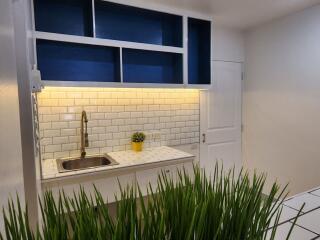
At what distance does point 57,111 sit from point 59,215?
2068mm

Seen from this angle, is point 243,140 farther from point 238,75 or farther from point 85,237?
point 85,237

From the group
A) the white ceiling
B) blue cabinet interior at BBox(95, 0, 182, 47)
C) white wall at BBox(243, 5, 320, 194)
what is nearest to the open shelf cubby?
blue cabinet interior at BBox(95, 0, 182, 47)

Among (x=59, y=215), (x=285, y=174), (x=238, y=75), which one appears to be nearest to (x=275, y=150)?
(x=285, y=174)

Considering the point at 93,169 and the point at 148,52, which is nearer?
the point at 93,169

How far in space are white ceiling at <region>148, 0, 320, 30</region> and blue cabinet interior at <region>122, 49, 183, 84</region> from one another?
0.53 meters

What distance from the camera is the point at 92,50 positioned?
2.31 m

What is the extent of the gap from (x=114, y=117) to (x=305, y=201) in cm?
187

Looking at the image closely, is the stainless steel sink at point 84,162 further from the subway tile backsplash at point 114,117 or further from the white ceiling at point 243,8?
the white ceiling at point 243,8

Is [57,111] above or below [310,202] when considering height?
above

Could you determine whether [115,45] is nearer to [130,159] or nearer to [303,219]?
[130,159]

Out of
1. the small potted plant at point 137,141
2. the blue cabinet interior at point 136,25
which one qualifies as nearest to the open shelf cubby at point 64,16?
the blue cabinet interior at point 136,25

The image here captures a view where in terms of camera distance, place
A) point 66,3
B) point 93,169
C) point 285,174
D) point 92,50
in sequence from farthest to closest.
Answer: point 285,174, point 92,50, point 66,3, point 93,169

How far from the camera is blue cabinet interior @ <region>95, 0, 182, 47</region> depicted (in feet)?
7.55

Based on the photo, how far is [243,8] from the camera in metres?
2.49
